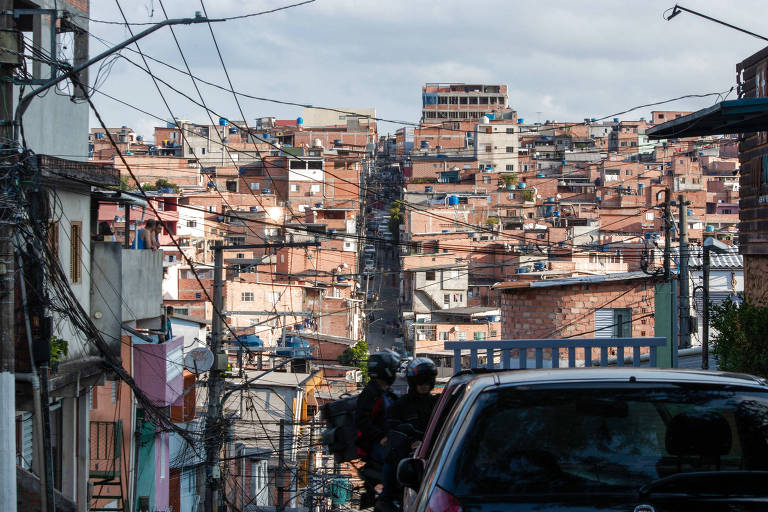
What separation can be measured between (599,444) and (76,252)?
1180 cm

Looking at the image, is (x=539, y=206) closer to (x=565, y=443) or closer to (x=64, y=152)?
(x=64, y=152)

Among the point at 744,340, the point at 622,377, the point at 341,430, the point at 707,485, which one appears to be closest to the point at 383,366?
the point at 341,430

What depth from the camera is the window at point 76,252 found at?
1409cm

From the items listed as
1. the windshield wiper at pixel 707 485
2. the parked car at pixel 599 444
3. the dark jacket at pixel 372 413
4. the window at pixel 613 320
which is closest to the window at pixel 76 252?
the dark jacket at pixel 372 413

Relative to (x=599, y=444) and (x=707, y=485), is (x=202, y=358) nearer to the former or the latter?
(x=599, y=444)

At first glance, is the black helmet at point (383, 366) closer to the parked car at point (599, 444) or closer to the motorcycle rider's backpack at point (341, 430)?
the motorcycle rider's backpack at point (341, 430)

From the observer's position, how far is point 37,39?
40.1ft

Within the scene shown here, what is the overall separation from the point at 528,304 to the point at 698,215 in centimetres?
5754

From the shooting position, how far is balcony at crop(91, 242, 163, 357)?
1512 cm

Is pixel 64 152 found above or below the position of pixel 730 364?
above

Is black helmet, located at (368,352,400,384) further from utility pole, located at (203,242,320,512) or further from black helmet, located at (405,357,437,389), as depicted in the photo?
utility pole, located at (203,242,320,512)

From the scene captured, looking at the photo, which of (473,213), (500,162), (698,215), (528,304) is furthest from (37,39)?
(500,162)

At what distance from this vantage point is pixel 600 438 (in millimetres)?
3820

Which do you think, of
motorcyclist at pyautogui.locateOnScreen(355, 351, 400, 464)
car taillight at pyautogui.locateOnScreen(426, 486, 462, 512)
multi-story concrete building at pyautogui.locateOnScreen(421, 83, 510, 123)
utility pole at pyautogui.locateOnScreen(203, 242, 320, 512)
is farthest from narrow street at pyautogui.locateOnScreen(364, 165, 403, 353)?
car taillight at pyautogui.locateOnScreen(426, 486, 462, 512)
